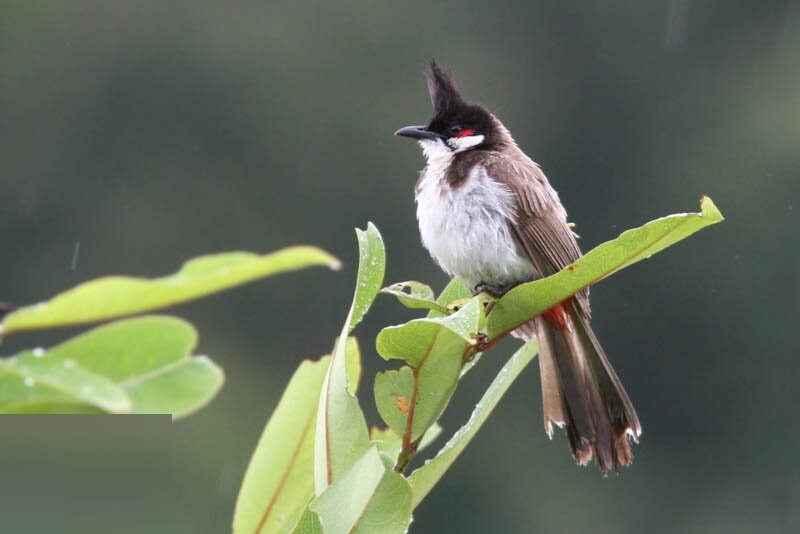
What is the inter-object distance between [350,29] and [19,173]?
5.52 m

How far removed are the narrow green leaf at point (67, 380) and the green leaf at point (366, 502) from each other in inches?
14.4

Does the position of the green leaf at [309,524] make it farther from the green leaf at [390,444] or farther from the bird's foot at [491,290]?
the bird's foot at [491,290]

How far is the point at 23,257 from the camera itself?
1838 centimetres

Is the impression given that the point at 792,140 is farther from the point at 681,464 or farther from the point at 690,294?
the point at 681,464

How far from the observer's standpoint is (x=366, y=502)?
0.94 metres

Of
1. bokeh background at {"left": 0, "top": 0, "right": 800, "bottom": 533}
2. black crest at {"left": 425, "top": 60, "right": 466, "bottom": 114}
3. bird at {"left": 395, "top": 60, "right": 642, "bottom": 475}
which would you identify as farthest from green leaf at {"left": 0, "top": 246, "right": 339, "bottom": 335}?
bokeh background at {"left": 0, "top": 0, "right": 800, "bottom": 533}

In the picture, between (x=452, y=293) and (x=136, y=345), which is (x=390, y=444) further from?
(x=136, y=345)

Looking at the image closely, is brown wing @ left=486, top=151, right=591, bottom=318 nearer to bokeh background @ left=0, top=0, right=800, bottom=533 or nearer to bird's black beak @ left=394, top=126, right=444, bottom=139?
bird's black beak @ left=394, top=126, right=444, bottom=139

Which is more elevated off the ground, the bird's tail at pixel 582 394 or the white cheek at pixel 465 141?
the white cheek at pixel 465 141

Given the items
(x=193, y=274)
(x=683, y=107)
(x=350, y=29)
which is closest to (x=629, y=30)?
(x=683, y=107)

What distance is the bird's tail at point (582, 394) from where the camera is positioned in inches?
78.7

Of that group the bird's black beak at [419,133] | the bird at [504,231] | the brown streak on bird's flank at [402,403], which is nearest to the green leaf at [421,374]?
the brown streak on bird's flank at [402,403]

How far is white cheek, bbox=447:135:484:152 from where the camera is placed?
349 centimetres

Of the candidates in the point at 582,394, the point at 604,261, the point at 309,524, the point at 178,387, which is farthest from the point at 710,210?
the point at 582,394
